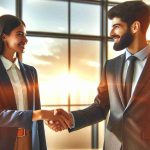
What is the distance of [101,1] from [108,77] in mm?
2616

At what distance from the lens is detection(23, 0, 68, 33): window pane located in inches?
149

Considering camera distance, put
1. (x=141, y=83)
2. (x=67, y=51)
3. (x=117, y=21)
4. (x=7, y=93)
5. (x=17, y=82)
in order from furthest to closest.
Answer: (x=67, y=51) < (x=17, y=82) < (x=7, y=93) < (x=117, y=21) < (x=141, y=83)

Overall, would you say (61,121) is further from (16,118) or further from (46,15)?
(46,15)

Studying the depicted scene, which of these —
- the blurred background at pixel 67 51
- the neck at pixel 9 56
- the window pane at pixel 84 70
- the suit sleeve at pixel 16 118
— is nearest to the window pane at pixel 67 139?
the blurred background at pixel 67 51

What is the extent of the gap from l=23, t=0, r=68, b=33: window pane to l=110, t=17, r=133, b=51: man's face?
2.20m

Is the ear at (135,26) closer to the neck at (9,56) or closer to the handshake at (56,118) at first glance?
the handshake at (56,118)

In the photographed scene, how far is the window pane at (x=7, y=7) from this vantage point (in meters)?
3.64

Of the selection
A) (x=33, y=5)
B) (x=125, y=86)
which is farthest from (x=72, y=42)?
(x=125, y=86)

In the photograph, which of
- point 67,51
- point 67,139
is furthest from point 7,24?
point 67,139

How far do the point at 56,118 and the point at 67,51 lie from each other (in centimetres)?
213

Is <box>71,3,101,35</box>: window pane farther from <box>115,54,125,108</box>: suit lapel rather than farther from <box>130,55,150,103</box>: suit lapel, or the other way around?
<box>130,55,150,103</box>: suit lapel

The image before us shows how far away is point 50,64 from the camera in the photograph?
12.8 ft

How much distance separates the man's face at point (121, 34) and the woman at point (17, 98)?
58cm

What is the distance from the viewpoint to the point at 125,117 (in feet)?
5.09
